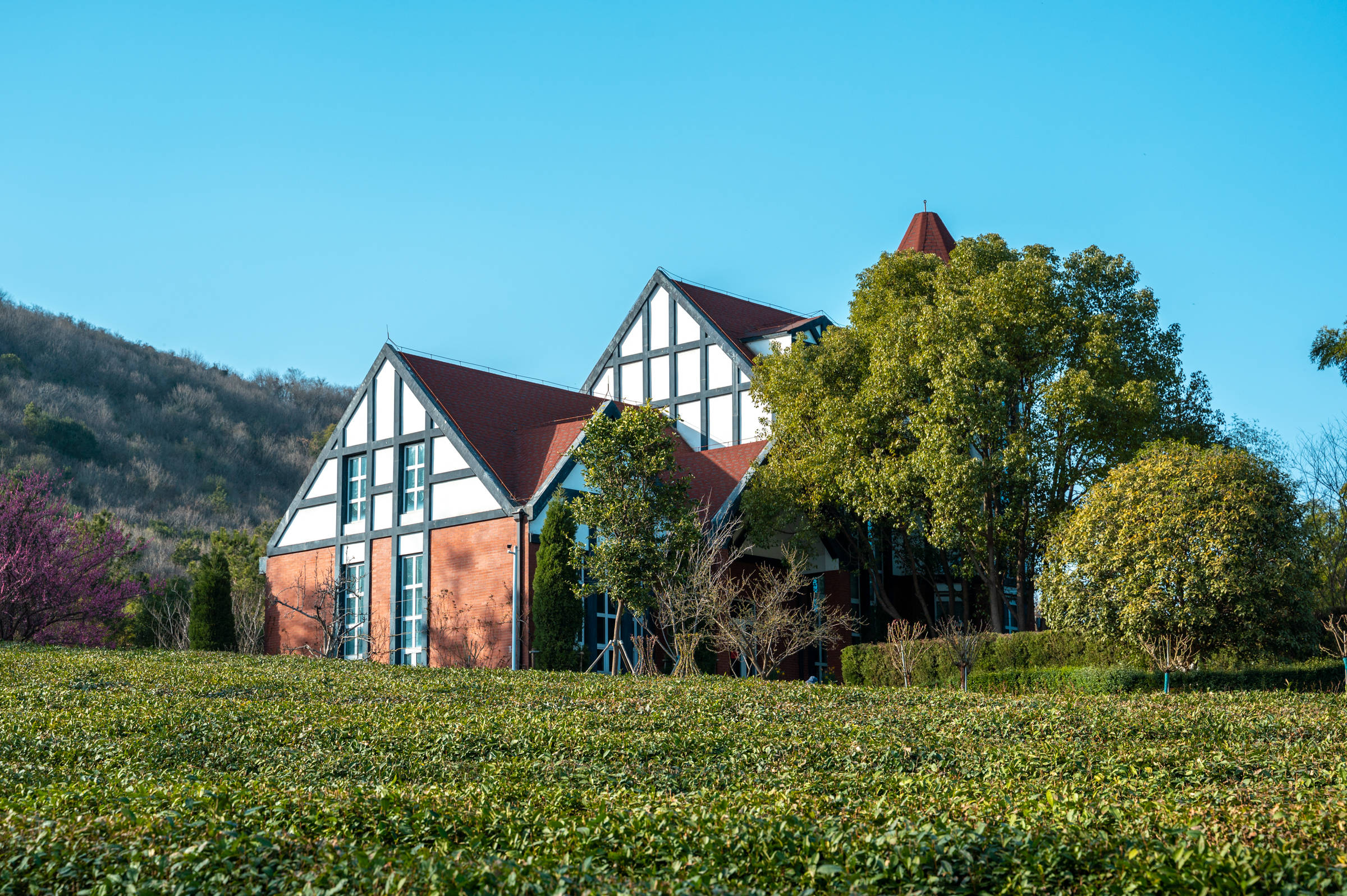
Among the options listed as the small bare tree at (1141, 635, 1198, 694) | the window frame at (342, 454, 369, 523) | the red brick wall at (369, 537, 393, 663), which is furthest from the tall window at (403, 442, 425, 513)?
the small bare tree at (1141, 635, 1198, 694)

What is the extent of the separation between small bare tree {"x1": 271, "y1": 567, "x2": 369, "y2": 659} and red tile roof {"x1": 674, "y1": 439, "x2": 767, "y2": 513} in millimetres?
7869

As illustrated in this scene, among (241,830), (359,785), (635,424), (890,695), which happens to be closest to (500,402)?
(635,424)

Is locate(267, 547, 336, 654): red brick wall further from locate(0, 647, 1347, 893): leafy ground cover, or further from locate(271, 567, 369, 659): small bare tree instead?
locate(0, 647, 1347, 893): leafy ground cover

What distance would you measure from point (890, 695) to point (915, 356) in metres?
8.56

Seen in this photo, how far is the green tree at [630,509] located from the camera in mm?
21516

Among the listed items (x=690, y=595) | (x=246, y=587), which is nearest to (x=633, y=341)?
(x=690, y=595)

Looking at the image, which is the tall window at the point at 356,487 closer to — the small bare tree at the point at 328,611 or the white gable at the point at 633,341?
the small bare tree at the point at 328,611

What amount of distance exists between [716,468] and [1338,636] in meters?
12.9

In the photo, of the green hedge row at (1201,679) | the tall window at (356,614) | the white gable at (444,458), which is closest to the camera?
the green hedge row at (1201,679)

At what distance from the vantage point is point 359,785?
8.53 meters

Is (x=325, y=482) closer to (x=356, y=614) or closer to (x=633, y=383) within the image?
(x=356, y=614)

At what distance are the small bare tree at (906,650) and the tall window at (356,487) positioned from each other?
12369 mm

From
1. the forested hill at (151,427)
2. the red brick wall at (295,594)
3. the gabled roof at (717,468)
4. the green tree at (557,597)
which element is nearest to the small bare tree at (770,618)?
the gabled roof at (717,468)

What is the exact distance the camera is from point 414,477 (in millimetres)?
26328
